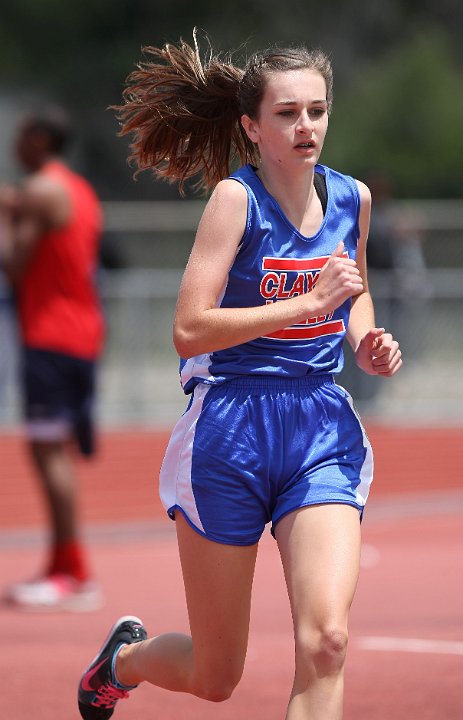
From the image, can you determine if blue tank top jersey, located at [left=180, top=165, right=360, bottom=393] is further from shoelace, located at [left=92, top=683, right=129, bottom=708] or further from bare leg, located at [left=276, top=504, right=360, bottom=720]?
shoelace, located at [left=92, top=683, right=129, bottom=708]

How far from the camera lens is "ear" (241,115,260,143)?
4.26 m

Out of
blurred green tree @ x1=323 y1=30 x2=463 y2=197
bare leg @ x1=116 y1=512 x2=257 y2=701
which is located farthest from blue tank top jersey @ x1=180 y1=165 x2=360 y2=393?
blurred green tree @ x1=323 y1=30 x2=463 y2=197

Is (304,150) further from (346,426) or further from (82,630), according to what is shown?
(82,630)

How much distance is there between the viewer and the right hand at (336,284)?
155 inches

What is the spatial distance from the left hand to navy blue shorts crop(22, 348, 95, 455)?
3655 millimetres

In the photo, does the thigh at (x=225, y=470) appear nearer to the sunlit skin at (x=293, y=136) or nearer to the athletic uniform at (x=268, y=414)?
the athletic uniform at (x=268, y=414)

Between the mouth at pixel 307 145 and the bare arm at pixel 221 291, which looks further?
the mouth at pixel 307 145

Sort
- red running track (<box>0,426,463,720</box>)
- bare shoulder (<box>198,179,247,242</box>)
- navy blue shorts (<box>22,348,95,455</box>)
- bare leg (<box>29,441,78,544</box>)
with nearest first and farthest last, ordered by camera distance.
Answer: bare shoulder (<box>198,179,247,242</box>), red running track (<box>0,426,463,720</box>), bare leg (<box>29,441,78,544</box>), navy blue shorts (<box>22,348,95,455</box>)

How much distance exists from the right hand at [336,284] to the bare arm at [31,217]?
4.00m

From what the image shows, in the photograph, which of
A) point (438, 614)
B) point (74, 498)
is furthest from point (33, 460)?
point (438, 614)

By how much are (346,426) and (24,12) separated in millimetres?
29957

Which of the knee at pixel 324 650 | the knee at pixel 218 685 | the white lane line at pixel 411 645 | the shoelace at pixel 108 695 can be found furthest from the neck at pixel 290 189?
the white lane line at pixel 411 645

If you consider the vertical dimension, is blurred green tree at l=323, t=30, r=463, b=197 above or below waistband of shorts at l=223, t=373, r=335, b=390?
above

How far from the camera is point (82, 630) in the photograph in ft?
23.8
